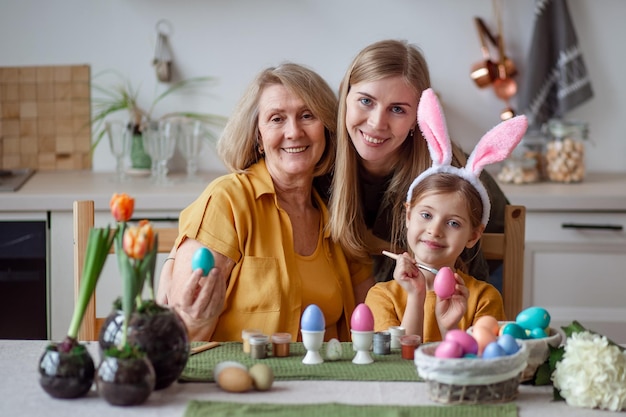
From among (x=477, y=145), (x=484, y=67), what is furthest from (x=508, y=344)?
(x=484, y=67)

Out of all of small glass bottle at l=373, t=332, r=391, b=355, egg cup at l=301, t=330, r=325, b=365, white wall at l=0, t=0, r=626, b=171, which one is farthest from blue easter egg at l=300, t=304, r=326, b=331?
white wall at l=0, t=0, r=626, b=171

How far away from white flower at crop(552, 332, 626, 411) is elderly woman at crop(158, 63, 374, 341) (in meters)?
0.77

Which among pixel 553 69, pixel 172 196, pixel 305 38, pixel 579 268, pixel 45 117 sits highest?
pixel 305 38

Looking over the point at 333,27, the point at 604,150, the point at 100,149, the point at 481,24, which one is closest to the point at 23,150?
the point at 100,149

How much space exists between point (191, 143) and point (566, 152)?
1335 millimetres

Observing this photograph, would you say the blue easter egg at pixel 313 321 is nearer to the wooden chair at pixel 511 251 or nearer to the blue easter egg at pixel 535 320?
the blue easter egg at pixel 535 320

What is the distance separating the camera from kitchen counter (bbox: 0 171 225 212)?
9.98 feet

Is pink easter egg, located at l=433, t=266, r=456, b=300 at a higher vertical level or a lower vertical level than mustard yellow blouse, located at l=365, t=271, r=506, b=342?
higher

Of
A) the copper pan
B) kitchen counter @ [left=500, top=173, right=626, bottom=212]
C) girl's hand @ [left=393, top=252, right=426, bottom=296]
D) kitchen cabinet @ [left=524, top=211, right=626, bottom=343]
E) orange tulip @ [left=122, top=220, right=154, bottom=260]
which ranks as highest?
the copper pan

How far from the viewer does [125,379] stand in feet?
4.59

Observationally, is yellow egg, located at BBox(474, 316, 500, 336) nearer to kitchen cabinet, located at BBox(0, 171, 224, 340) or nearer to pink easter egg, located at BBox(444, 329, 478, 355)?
pink easter egg, located at BBox(444, 329, 478, 355)

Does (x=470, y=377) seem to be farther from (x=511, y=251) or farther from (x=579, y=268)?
(x=579, y=268)

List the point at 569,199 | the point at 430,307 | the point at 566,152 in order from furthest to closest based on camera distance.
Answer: the point at 566,152 → the point at 569,199 → the point at 430,307

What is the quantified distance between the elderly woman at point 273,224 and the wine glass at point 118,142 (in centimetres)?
116
